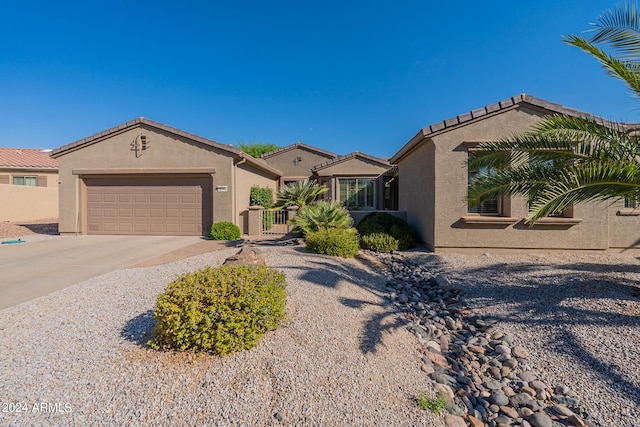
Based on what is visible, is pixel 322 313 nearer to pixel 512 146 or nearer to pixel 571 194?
pixel 571 194

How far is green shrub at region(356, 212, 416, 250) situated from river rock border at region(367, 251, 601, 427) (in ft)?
12.3

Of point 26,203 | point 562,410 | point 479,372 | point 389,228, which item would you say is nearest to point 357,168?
point 389,228

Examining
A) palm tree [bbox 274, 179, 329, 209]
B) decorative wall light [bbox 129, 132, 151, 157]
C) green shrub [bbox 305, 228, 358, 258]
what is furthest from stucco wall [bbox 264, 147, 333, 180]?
green shrub [bbox 305, 228, 358, 258]

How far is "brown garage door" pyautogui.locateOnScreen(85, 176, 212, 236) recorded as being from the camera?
40.0ft

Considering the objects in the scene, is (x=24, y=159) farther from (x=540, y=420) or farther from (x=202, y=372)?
(x=540, y=420)

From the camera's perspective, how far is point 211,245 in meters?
9.87

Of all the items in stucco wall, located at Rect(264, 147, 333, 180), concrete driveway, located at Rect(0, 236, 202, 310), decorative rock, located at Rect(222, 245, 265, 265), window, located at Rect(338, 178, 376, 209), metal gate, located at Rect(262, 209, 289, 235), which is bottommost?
concrete driveway, located at Rect(0, 236, 202, 310)

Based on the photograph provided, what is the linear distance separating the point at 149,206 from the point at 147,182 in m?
1.04

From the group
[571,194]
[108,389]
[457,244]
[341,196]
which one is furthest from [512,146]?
[341,196]

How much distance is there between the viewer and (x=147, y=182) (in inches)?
483

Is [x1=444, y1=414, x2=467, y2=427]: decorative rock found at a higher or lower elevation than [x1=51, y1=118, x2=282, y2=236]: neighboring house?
lower

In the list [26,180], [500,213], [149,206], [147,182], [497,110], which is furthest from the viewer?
[26,180]

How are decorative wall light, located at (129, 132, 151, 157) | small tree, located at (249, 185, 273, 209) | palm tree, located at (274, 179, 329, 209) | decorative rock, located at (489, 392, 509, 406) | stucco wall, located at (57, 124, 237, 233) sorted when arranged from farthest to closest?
1. small tree, located at (249, 185, 273, 209)
2. palm tree, located at (274, 179, 329, 209)
3. decorative wall light, located at (129, 132, 151, 157)
4. stucco wall, located at (57, 124, 237, 233)
5. decorative rock, located at (489, 392, 509, 406)

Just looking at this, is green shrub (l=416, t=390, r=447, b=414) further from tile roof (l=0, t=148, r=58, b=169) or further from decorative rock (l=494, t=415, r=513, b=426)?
tile roof (l=0, t=148, r=58, b=169)
